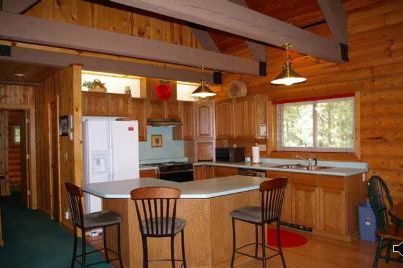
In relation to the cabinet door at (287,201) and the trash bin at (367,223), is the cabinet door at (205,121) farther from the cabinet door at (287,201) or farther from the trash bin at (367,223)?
the trash bin at (367,223)

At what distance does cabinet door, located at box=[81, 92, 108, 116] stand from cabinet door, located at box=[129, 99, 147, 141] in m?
0.48

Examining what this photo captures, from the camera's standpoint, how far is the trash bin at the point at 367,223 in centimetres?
415

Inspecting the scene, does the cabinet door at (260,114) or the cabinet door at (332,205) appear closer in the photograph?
the cabinet door at (332,205)

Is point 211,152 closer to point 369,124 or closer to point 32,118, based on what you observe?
point 369,124

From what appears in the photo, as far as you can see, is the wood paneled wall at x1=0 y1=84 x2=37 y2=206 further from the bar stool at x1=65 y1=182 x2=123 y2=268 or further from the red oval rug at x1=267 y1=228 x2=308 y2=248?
the red oval rug at x1=267 y1=228 x2=308 y2=248

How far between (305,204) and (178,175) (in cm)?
232

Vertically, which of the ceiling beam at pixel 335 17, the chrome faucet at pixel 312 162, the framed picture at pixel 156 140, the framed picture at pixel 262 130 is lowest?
the chrome faucet at pixel 312 162

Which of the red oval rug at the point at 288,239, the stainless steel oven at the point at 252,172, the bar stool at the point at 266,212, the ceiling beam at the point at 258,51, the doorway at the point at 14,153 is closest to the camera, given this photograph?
the bar stool at the point at 266,212

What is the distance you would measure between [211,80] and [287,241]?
3546mm

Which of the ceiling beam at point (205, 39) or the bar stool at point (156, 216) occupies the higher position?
the ceiling beam at point (205, 39)

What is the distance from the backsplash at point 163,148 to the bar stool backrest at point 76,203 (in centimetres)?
319

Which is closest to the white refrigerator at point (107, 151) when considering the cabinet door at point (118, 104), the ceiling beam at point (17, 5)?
the cabinet door at point (118, 104)

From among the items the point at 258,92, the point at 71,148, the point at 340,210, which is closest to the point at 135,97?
the point at 71,148

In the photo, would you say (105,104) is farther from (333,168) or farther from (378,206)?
(378,206)
